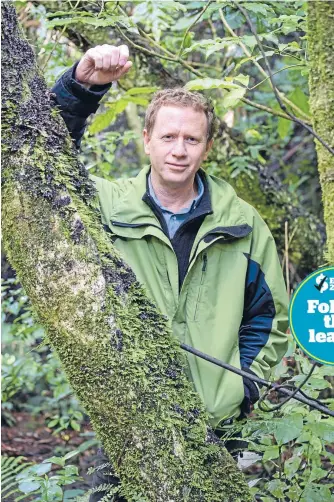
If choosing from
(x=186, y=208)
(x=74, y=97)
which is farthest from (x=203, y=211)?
(x=74, y=97)

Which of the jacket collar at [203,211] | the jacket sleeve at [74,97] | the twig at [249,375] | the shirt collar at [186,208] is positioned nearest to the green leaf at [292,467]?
the twig at [249,375]

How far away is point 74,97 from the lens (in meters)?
2.30

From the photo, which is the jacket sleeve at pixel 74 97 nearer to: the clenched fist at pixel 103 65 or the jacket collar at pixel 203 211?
the clenched fist at pixel 103 65

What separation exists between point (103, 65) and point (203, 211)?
2.17 feet

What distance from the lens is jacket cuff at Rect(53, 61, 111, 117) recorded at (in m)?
2.29

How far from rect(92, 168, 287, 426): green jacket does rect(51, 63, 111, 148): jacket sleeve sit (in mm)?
329

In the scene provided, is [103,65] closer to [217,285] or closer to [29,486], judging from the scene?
[217,285]

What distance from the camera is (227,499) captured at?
6.27 feet

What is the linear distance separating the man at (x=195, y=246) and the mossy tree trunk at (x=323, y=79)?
31 centimetres

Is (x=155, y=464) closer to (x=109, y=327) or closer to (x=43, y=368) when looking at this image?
(x=109, y=327)

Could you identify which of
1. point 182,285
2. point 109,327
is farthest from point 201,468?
point 182,285

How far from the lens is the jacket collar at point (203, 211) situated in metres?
2.45

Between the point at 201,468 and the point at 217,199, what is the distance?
1.09 m

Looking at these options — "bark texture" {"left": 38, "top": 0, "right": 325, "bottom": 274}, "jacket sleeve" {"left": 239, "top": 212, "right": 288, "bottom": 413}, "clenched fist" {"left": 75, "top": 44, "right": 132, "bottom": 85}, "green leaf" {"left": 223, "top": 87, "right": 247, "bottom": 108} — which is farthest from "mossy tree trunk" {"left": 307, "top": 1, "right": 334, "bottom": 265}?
"bark texture" {"left": 38, "top": 0, "right": 325, "bottom": 274}
